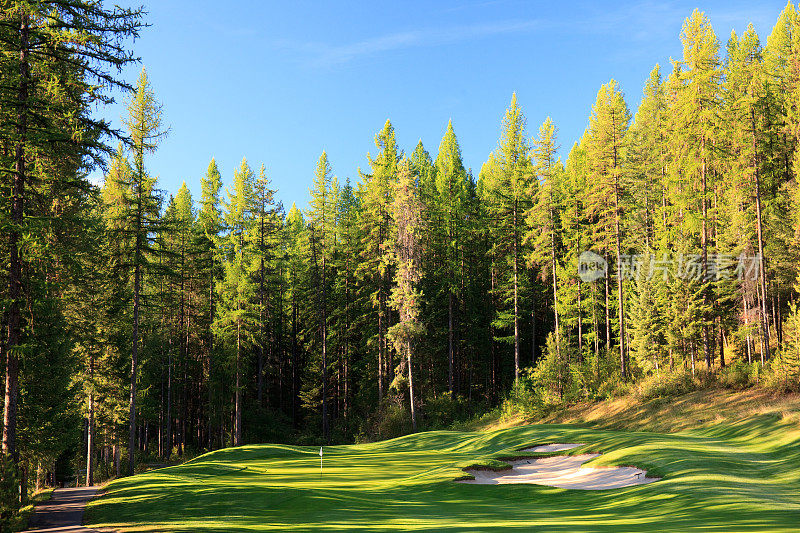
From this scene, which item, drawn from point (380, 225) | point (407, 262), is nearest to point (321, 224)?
point (380, 225)

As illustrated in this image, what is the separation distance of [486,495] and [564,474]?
15.4 ft

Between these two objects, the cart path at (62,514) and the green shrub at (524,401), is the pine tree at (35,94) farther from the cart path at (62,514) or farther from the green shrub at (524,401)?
the green shrub at (524,401)

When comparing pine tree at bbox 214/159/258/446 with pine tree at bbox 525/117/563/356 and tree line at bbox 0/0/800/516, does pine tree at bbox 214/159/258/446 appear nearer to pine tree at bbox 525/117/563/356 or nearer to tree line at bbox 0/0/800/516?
tree line at bbox 0/0/800/516

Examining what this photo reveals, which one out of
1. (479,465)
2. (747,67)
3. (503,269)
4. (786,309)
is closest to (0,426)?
(479,465)

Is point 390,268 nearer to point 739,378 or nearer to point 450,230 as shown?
point 450,230

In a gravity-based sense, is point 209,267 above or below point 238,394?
above

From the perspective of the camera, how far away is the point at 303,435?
49.1 meters

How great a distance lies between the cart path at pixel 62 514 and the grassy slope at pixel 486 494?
63 cm

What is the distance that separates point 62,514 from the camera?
1711cm

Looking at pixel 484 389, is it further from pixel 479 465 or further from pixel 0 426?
pixel 0 426

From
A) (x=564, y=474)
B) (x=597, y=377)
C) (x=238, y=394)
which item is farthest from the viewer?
(x=238, y=394)

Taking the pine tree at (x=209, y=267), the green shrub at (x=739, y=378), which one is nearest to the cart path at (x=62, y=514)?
the pine tree at (x=209, y=267)

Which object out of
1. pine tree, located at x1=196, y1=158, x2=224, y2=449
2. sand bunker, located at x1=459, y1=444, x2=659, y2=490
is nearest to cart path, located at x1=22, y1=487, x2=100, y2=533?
sand bunker, located at x1=459, y1=444, x2=659, y2=490

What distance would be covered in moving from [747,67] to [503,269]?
85.1 ft
